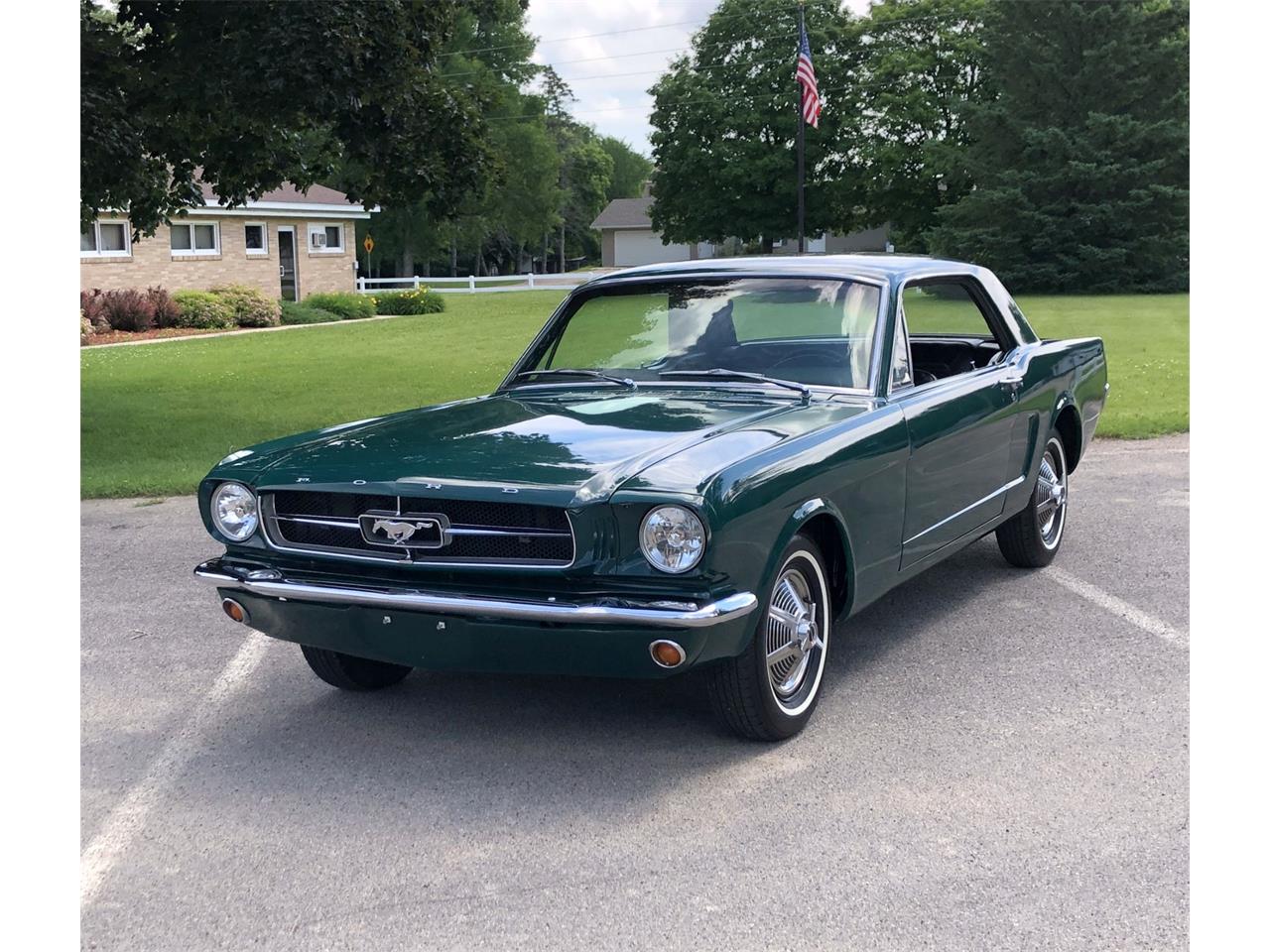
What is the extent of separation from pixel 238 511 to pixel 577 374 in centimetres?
161

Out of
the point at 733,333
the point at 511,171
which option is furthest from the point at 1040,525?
the point at 511,171

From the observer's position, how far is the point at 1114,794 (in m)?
3.94

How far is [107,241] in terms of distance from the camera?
33.4 m

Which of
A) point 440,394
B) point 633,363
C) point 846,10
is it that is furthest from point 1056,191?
point 633,363

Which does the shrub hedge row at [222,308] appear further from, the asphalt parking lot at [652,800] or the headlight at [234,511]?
the asphalt parking lot at [652,800]

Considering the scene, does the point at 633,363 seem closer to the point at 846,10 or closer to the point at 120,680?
the point at 120,680

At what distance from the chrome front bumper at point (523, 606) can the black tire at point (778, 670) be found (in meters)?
0.29

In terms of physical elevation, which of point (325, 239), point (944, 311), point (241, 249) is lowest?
point (944, 311)

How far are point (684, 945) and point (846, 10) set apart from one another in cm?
5755

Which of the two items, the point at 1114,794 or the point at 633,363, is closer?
the point at 1114,794

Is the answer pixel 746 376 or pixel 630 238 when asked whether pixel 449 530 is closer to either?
pixel 746 376

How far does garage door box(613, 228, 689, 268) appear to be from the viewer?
80312 mm

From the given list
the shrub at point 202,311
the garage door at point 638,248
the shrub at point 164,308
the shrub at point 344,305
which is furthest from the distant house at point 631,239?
the shrub at point 164,308

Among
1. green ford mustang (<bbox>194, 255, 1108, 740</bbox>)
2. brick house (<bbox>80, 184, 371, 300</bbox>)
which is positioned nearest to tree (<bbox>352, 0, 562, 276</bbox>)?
brick house (<bbox>80, 184, 371, 300</bbox>)
